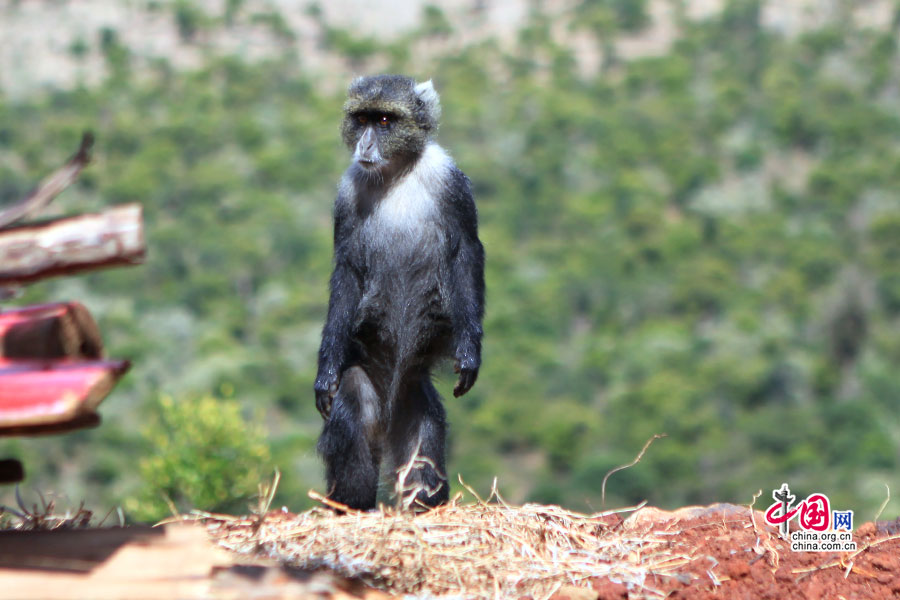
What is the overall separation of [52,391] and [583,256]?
69.3 m

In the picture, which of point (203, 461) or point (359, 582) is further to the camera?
point (203, 461)

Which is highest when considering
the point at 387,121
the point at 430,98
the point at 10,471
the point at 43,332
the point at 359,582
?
the point at 430,98

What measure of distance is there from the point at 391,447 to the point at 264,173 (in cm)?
7518

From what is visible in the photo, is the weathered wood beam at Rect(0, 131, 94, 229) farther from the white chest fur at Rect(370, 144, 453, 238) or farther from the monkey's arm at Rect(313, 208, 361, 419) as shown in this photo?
the white chest fur at Rect(370, 144, 453, 238)

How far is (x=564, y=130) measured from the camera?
8606cm

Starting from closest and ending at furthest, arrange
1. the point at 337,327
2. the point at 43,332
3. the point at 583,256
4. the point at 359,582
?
the point at 43,332, the point at 359,582, the point at 337,327, the point at 583,256

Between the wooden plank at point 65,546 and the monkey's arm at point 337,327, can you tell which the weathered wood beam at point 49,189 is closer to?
the wooden plank at point 65,546

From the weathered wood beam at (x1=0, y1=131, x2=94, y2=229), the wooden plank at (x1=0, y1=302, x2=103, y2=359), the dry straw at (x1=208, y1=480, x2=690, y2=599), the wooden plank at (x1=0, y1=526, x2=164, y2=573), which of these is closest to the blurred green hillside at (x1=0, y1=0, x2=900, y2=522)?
the dry straw at (x1=208, y1=480, x2=690, y2=599)

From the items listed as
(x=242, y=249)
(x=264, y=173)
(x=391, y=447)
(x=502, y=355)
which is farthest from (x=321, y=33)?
Result: (x=391, y=447)

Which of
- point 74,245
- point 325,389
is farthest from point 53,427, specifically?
point 325,389

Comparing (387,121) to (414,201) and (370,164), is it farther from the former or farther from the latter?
(414,201)

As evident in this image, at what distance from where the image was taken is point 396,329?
6324 mm

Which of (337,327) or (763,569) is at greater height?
(337,327)

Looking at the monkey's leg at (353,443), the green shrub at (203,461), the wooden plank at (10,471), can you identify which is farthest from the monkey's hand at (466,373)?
the green shrub at (203,461)
